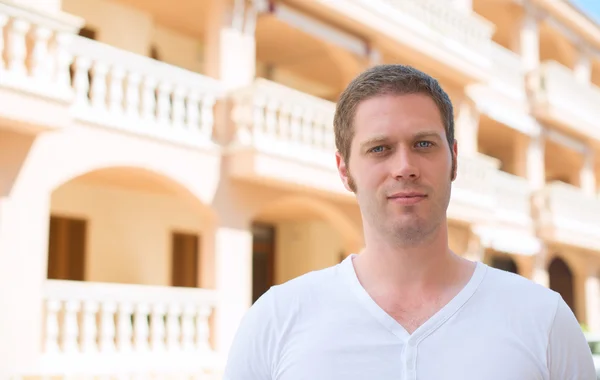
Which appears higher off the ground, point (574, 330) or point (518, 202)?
point (518, 202)

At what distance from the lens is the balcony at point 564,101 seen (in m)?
18.4

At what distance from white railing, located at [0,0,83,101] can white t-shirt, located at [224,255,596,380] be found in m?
6.79

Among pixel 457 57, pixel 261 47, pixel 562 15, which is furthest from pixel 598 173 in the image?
pixel 261 47

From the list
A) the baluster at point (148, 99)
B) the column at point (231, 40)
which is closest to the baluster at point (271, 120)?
the column at point (231, 40)

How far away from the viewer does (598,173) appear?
24359 mm

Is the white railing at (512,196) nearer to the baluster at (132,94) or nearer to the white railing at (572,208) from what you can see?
the white railing at (572,208)

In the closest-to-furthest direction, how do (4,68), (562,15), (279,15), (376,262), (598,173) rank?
(376,262)
(4,68)
(279,15)
(562,15)
(598,173)

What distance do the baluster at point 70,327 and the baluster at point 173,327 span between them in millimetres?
1307

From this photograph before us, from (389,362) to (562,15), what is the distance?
1987cm

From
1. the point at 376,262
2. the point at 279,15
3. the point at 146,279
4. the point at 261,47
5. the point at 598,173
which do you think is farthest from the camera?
the point at 598,173

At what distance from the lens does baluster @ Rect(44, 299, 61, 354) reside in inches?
331

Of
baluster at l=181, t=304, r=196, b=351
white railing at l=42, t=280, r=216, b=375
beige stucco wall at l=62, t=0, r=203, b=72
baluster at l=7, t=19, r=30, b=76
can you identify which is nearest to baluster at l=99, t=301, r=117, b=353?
white railing at l=42, t=280, r=216, b=375

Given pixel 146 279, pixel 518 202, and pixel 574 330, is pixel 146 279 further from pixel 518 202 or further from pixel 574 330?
pixel 574 330

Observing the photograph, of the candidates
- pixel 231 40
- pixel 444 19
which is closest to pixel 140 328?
pixel 231 40
